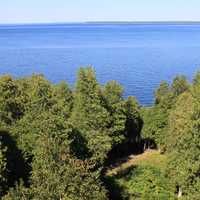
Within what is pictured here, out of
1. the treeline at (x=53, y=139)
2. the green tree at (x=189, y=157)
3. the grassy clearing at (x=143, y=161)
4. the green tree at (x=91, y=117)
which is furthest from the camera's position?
the grassy clearing at (x=143, y=161)

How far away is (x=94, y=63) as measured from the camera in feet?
590

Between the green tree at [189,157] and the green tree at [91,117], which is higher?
the green tree at [91,117]

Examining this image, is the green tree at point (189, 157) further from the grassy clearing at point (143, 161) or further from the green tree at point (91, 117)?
the grassy clearing at point (143, 161)

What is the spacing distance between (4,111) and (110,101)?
18738mm

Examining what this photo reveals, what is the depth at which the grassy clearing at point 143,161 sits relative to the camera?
57256 millimetres

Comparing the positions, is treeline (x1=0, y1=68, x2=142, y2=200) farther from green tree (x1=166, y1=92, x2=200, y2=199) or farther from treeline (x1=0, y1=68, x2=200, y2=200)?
green tree (x1=166, y1=92, x2=200, y2=199)

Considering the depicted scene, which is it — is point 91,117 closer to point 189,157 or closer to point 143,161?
point 189,157

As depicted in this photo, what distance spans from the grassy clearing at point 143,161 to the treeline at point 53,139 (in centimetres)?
438

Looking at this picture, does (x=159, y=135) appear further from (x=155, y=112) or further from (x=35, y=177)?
(x=35, y=177)

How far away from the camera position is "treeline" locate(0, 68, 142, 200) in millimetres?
25000

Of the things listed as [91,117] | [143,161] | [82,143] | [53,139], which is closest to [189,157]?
[82,143]

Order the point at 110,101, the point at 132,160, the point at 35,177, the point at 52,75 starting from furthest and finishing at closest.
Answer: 1. the point at 52,75
2. the point at 132,160
3. the point at 110,101
4. the point at 35,177

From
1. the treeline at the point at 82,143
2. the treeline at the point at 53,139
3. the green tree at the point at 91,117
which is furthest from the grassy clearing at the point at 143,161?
the green tree at the point at 91,117

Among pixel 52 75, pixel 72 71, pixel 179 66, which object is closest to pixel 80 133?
pixel 52 75
